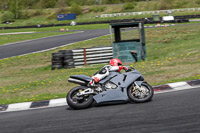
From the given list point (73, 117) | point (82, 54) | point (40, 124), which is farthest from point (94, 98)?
point (82, 54)

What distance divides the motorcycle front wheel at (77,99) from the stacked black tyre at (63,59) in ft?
27.3

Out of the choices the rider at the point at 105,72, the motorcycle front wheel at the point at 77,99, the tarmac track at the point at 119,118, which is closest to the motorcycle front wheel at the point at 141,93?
the tarmac track at the point at 119,118

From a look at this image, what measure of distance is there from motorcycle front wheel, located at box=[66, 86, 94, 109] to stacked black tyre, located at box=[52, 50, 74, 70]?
833 centimetres

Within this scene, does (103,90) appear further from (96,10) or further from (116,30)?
(96,10)

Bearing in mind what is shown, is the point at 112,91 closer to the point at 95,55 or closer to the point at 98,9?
the point at 95,55

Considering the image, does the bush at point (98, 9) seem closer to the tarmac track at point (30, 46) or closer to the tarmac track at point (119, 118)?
the tarmac track at point (30, 46)

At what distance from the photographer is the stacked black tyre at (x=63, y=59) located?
1623cm

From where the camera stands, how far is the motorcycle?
7863 millimetres

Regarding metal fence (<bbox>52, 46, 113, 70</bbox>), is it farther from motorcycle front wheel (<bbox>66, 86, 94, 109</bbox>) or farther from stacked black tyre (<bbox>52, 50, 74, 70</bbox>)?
motorcycle front wheel (<bbox>66, 86, 94, 109</bbox>)

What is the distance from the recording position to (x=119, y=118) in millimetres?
6492

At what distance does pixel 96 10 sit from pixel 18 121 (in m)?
83.8

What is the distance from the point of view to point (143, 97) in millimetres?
7934

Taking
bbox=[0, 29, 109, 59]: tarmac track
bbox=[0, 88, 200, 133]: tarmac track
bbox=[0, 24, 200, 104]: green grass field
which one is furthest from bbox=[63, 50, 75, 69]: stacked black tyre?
bbox=[0, 29, 109, 59]: tarmac track

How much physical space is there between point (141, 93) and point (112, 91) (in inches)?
27.9
